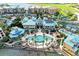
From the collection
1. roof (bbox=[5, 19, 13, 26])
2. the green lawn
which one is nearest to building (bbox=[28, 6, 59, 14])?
the green lawn

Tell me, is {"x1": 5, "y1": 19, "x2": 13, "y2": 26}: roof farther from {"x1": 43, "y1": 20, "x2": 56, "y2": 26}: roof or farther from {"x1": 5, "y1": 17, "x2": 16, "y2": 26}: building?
{"x1": 43, "y1": 20, "x2": 56, "y2": 26}: roof

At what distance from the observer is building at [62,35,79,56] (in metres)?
1.42

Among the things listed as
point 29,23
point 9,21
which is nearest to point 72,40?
point 29,23

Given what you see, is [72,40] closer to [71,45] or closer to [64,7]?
[71,45]

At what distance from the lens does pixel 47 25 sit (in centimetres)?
150

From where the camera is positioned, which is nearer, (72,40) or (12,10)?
(72,40)

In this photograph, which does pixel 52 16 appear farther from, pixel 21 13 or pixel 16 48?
pixel 16 48

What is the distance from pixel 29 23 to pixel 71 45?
30cm

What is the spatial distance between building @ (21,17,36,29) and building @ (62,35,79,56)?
0.23 metres

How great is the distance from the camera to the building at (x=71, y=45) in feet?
4.65

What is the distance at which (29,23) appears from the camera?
1508 mm

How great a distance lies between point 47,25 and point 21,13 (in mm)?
192

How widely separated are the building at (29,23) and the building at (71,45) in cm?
23

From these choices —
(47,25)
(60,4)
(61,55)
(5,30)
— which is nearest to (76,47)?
(61,55)
